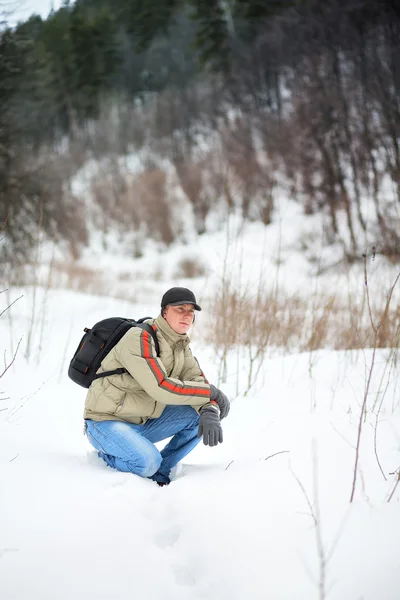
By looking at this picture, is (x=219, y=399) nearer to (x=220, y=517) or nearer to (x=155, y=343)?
(x=155, y=343)

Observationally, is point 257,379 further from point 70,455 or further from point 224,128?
point 224,128

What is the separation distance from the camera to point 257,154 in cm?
1995

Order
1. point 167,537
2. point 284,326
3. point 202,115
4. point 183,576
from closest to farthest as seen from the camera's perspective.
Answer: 1. point 183,576
2. point 167,537
3. point 284,326
4. point 202,115

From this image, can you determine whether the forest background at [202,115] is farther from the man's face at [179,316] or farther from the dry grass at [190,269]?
the man's face at [179,316]

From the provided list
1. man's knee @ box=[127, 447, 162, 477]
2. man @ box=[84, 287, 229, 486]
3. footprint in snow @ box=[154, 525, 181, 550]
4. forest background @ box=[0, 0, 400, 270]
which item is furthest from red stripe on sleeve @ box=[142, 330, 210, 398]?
→ forest background @ box=[0, 0, 400, 270]

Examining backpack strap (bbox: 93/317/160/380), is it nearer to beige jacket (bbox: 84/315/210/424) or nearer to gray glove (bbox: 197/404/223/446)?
beige jacket (bbox: 84/315/210/424)

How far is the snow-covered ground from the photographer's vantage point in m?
1.54

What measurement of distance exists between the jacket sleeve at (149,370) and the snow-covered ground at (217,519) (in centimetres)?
44

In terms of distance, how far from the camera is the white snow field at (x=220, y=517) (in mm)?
1544

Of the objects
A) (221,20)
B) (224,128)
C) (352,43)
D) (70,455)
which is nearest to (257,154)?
(224,128)

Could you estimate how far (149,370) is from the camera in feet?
7.08

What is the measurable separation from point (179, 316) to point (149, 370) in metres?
0.34

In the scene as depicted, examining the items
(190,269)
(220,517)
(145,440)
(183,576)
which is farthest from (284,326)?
(190,269)

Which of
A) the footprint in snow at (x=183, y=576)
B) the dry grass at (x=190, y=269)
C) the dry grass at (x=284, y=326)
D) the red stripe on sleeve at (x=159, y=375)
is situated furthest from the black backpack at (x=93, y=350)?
the dry grass at (x=190, y=269)
